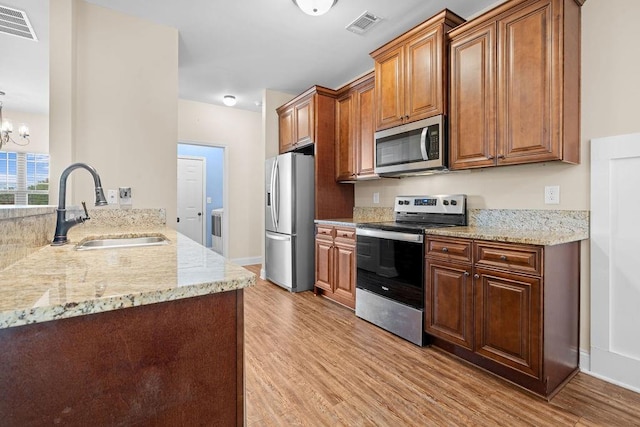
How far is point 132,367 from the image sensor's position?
69cm

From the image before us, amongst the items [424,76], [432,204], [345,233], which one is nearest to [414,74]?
[424,76]

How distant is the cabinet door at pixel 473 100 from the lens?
218 cm

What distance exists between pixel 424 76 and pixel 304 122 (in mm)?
1698

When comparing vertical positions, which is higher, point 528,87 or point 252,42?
point 252,42

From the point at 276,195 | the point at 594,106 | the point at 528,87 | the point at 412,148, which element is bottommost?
the point at 276,195

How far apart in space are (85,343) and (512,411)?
1.92 metres

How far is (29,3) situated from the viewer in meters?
2.55

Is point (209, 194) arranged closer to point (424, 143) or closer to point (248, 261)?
point (248, 261)

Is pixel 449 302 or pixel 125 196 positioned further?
pixel 125 196

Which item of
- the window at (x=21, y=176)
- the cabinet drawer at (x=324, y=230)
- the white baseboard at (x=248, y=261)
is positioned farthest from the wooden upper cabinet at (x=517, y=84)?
the window at (x=21, y=176)

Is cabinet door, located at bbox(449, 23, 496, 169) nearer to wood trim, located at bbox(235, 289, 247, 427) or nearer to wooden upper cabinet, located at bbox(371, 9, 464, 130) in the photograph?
wooden upper cabinet, located at bbox(371, 9, 464, 130)

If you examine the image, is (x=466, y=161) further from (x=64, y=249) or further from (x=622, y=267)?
(x=64, y=249)

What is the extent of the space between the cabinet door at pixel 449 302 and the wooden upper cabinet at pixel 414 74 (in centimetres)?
122

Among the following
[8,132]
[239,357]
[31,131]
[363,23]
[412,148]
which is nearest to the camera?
[239,357]
